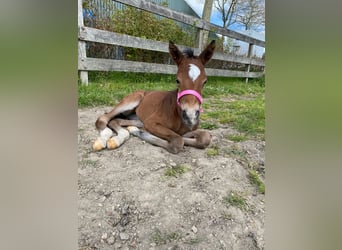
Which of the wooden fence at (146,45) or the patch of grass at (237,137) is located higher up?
the wooden fence at (146,45)

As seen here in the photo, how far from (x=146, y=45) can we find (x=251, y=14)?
23 cm

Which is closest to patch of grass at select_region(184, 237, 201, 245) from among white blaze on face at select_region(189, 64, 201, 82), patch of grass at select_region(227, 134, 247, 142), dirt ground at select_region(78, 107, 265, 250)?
dirt ground at select_region(78, 107, 265, 250)

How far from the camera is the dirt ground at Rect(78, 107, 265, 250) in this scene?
50cm

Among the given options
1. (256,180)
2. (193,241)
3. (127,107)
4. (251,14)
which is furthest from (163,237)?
(251,14)

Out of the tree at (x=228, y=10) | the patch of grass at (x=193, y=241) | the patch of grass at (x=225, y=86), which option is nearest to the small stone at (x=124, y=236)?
the patch of grass at (x=193, y=241)

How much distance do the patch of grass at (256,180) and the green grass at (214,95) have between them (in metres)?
0.07

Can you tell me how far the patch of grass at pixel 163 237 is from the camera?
19.4 inches

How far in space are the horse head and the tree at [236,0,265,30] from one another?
0.08m

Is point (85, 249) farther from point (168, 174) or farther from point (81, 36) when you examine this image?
point (81, 36)

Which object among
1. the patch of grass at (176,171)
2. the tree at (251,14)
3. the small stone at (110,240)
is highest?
the tree at (251,14)

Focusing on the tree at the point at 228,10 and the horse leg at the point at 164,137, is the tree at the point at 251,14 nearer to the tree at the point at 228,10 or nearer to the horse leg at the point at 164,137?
the tree at the point at 228,10

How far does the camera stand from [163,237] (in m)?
0.49
